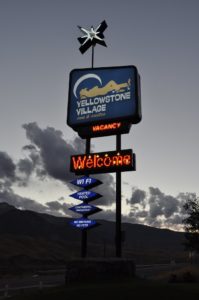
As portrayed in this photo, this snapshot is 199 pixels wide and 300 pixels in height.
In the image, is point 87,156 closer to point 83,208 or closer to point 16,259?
point 83,208

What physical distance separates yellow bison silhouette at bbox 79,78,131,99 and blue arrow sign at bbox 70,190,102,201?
7.37m

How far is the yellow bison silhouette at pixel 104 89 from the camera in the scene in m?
31.5

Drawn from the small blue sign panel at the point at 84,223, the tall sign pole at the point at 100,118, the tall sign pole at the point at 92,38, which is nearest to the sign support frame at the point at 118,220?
the tall sign pole at the point at 100,118

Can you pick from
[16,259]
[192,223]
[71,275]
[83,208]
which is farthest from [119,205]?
[16,259]

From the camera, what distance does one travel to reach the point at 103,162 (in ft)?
97.7

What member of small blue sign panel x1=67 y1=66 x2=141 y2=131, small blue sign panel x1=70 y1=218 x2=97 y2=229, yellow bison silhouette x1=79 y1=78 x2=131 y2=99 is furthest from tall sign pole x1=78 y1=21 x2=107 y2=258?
small blue sign panel x1=70 y1=218 x2=97 y2=229

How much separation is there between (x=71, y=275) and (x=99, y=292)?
232 inches

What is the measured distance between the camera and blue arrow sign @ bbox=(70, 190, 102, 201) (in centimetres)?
3034

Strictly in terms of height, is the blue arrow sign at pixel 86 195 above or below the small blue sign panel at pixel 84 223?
above

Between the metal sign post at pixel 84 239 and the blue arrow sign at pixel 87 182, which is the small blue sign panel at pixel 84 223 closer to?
the metal sign post at pixel 84 239

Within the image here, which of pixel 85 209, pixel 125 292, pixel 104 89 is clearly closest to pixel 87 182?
pixel 85 209

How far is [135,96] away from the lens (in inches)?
1211

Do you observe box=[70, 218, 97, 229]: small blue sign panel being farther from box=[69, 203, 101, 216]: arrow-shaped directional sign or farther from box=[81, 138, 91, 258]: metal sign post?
box=[81, 138, 91, 258]: metal sign post

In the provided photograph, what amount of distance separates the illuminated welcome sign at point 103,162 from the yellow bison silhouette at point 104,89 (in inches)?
191
